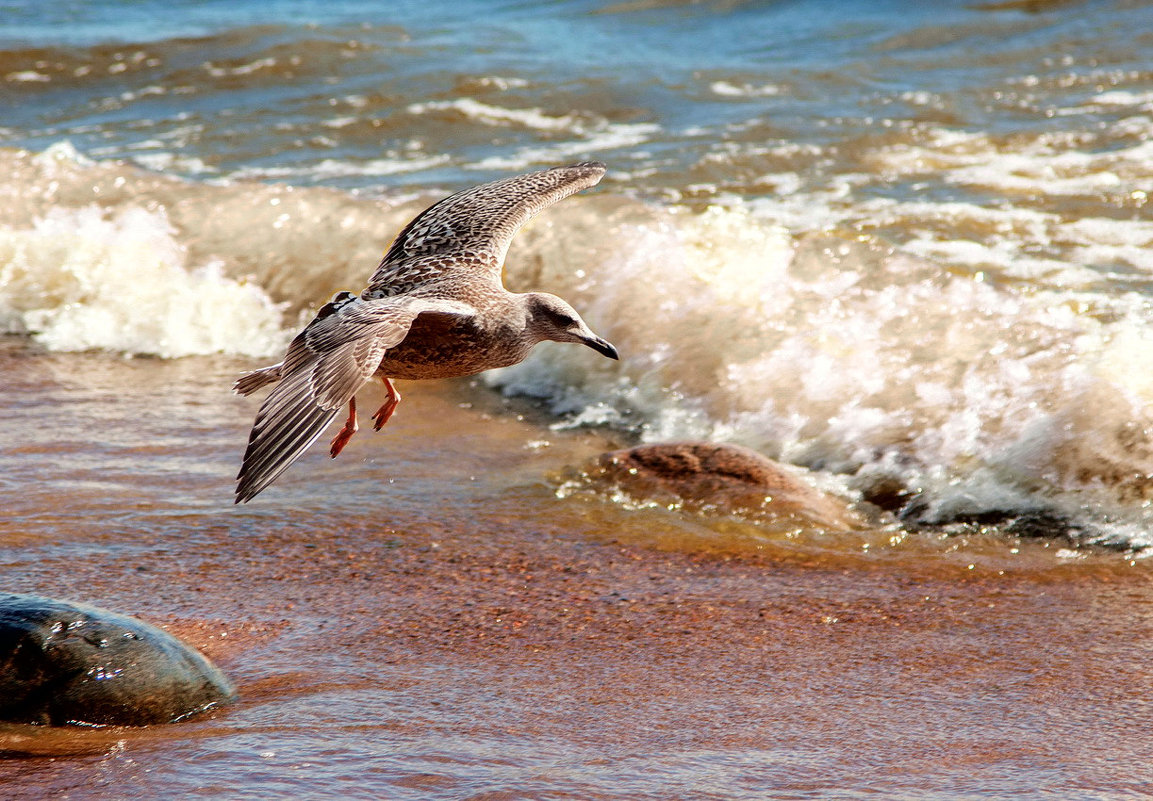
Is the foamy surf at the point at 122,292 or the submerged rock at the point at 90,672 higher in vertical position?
the foamy surf at the point at 122,292

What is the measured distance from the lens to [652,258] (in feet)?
26.9

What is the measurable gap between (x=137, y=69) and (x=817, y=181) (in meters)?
7.79

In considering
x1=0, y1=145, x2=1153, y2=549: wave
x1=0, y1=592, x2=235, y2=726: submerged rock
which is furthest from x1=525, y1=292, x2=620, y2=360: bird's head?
x1=0, y1=592, x2=235, y2=726: submerged rock

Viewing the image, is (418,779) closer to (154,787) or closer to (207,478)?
(154,787)

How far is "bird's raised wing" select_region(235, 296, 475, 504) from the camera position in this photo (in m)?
3.69

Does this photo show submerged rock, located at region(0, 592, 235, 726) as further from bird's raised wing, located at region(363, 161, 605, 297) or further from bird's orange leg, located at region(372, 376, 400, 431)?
bird's raised wing, located at region(363, 161, 605, 297)

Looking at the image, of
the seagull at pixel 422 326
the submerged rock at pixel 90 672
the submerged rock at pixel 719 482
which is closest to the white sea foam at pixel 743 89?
the seagull at pixel 422 326

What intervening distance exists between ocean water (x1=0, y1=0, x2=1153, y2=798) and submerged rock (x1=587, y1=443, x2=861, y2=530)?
5.5 inches

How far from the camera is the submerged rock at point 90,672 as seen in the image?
379 centimetres

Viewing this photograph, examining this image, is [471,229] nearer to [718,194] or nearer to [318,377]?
[318,377]

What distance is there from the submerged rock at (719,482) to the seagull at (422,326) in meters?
0.76

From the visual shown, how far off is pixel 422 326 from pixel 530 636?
3.78 feet

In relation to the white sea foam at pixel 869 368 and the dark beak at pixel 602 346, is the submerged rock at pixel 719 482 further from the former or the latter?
the dark beak at pixel 602 346

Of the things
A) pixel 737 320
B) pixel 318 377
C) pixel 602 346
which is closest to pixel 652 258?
pixel 737 320
